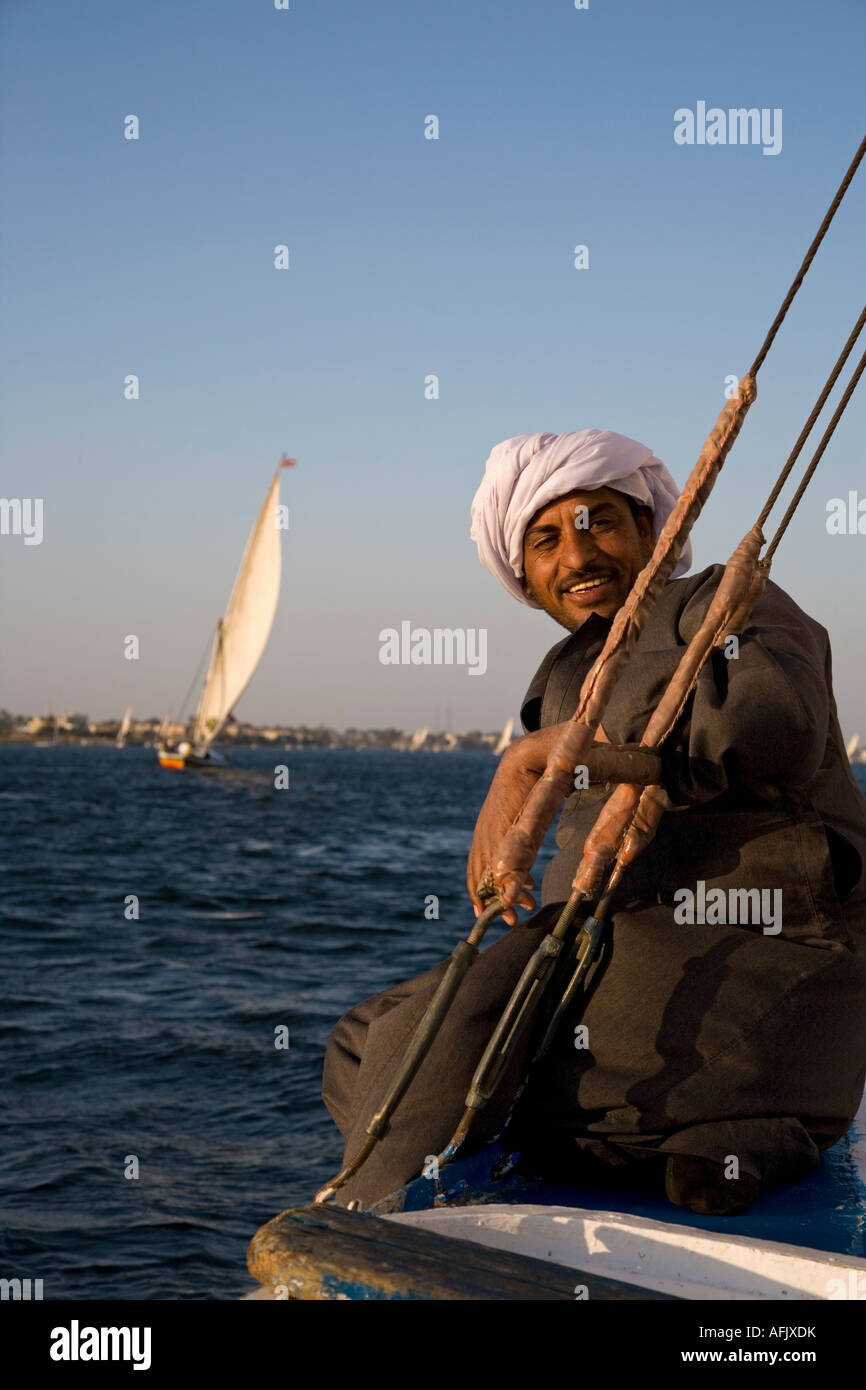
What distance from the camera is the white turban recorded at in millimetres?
2721

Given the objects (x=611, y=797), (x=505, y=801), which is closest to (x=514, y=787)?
(x=505, y=801)

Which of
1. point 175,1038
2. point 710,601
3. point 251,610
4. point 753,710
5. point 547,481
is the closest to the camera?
point 753,710

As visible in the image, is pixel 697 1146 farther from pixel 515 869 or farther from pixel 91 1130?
pixel 91 1130

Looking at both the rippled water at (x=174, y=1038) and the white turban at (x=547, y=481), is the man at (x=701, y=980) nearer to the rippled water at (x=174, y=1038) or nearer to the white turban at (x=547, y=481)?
the white turban at (x=547, y=481)

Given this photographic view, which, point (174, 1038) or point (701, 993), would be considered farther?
point (174, 1038)

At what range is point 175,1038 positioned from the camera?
10680mm

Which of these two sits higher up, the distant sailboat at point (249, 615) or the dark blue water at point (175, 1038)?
the distant sailboat at point (249, 615)

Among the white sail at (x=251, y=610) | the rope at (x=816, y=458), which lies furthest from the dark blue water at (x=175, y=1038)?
the white sail at (x=251, y=610)

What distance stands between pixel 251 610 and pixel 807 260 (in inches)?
2149

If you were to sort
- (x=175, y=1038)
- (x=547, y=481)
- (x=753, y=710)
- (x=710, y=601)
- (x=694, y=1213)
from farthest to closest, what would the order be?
(x=175, y=1038), (x=547, y=481), (x=710, y=601), (x=694, y=1213), (x=753, y=710)

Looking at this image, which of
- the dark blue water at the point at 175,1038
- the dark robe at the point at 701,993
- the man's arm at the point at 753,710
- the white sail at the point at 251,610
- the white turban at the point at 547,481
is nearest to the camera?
the man's arm at the point at 753,710

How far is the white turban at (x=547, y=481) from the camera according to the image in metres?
2.72

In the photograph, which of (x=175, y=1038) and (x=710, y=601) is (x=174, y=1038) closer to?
(x=175, y=1038)

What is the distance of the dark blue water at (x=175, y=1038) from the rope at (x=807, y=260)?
4978 millimetres
